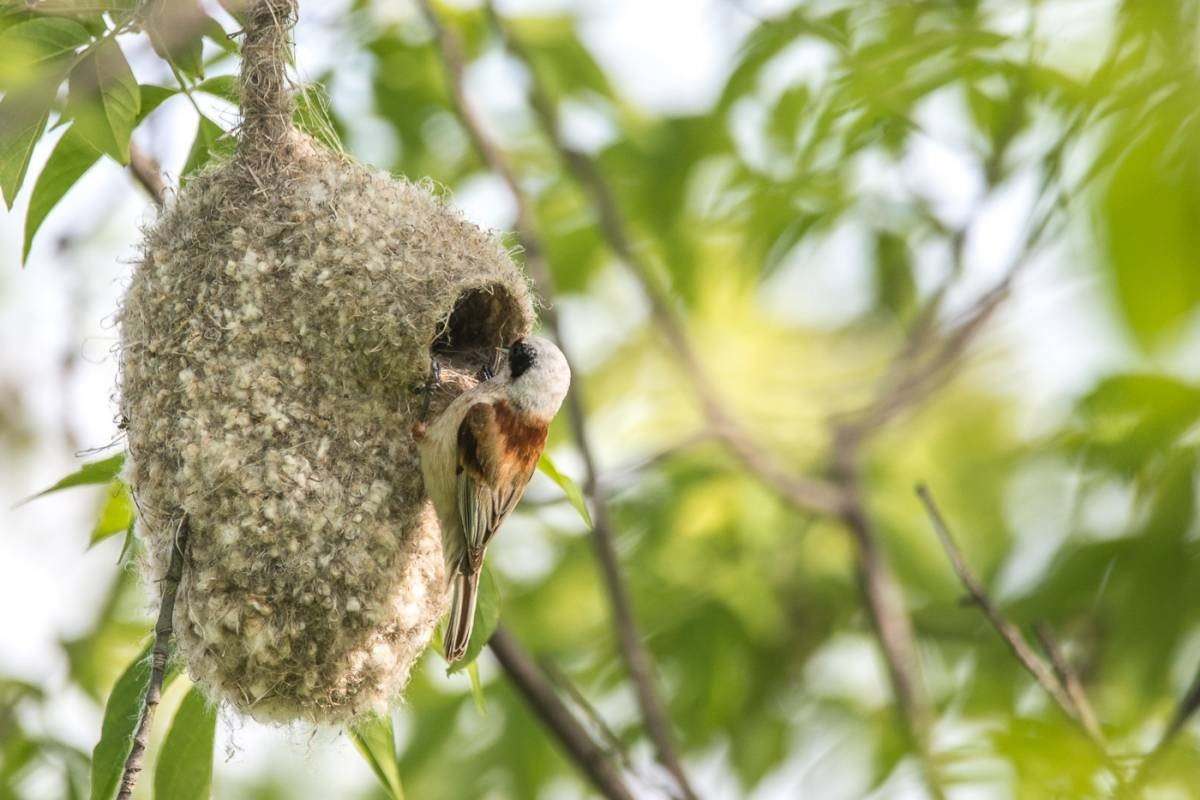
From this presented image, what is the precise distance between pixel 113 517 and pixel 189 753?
0.67 metres

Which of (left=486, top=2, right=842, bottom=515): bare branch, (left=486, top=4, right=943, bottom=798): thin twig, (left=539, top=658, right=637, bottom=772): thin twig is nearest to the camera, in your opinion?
(left=539, top=658, right=637, bottom=772): thin twig

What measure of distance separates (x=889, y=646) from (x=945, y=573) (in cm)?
99

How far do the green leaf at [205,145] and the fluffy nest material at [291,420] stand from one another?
217 mm

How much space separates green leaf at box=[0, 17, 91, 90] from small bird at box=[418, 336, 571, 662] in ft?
3.74

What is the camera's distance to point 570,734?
399cm

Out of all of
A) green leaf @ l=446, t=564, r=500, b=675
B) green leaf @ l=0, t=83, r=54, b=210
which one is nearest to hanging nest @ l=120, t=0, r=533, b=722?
green leaf @ l=446, t=564, r=500, b=675

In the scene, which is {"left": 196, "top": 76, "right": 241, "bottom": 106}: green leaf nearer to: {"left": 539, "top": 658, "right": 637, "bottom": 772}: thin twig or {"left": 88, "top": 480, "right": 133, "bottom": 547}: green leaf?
{"left": 88, "top": 480, "right": 133, "bottom": 547}: green leaf

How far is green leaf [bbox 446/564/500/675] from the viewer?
9.85ft

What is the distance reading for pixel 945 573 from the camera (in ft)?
17.0

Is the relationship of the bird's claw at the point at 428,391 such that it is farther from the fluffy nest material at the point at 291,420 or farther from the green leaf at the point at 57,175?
the green leaf at the point at 57,175

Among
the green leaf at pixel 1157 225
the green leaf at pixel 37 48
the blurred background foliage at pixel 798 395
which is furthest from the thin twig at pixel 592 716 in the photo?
the green leaf at pixel 1157 225

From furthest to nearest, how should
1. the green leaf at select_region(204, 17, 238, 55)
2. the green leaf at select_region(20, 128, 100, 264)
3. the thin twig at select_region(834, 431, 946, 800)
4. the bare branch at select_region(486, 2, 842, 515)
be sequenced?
the bare branch at select_region(486, 2, 842, 515), the thin twig at select_region(834, 431, 946, 800), the green leaf at select_region(204, 17, 238, 55), the green leaf at select_region(20, 128, 100, 264)

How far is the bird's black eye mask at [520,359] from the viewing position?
336cm

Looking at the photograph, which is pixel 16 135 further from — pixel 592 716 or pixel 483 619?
pixel 592 716
